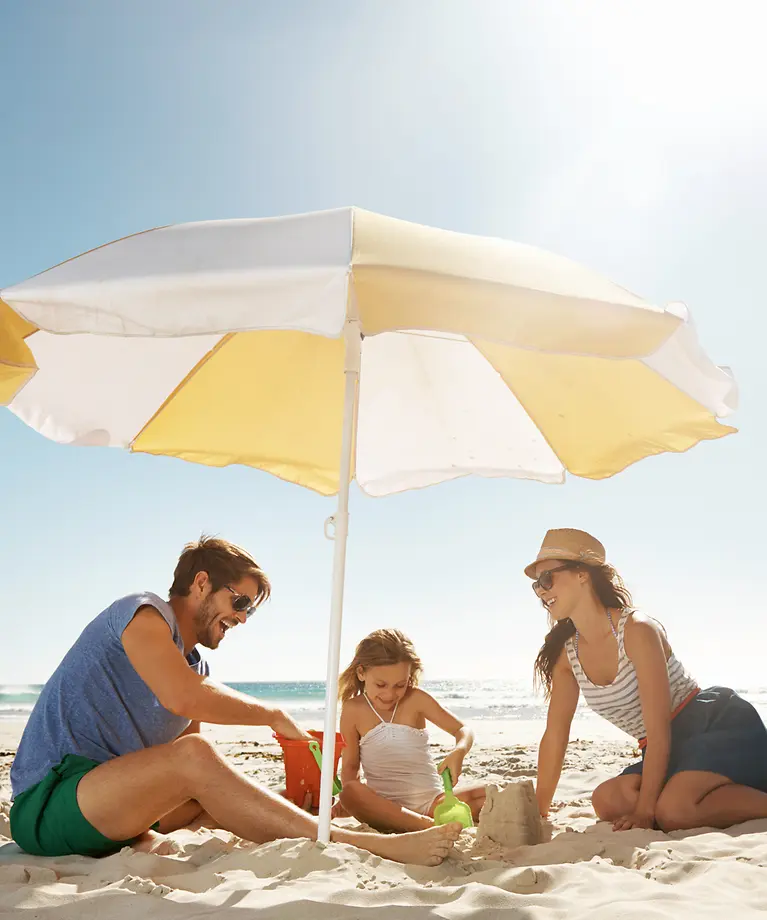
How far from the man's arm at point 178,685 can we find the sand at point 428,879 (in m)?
0.43

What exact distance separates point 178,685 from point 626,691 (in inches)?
82.1

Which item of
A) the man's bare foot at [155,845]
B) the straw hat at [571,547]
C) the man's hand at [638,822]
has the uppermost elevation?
the straw hat at [571,547]

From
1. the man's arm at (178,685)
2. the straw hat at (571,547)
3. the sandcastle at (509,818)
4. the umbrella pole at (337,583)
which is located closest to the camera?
the umbrella pole at (337,583)

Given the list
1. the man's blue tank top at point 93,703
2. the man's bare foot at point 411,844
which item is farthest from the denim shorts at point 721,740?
the man's blue tank top at point 93,703

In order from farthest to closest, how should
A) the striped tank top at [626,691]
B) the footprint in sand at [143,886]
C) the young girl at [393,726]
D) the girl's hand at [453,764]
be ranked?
the young girl at [393,726], the striped tank top at [626,691], the girl's hand at [453,764], the footprint in sand at [143,886]

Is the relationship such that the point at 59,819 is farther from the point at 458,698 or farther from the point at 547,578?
the point at 458,698

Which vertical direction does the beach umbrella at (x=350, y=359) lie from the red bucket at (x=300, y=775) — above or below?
above

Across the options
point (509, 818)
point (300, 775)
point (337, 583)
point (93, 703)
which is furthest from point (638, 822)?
point (93, 703)

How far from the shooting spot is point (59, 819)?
263 cm

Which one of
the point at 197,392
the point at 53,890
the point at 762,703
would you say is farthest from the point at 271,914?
the point at 762,703

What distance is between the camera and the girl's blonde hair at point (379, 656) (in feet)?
13.9

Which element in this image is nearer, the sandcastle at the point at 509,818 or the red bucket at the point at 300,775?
the sandcastle at the point at 509,818

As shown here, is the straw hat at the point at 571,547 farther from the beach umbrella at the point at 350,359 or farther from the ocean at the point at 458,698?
the ocean at the point at 458,698

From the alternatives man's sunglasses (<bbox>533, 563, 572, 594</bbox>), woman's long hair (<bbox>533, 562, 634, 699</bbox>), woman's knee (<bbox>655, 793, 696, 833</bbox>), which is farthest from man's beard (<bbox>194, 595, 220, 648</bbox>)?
woman's knee (<bbox>655, 793, 696, 833</bbox>)
